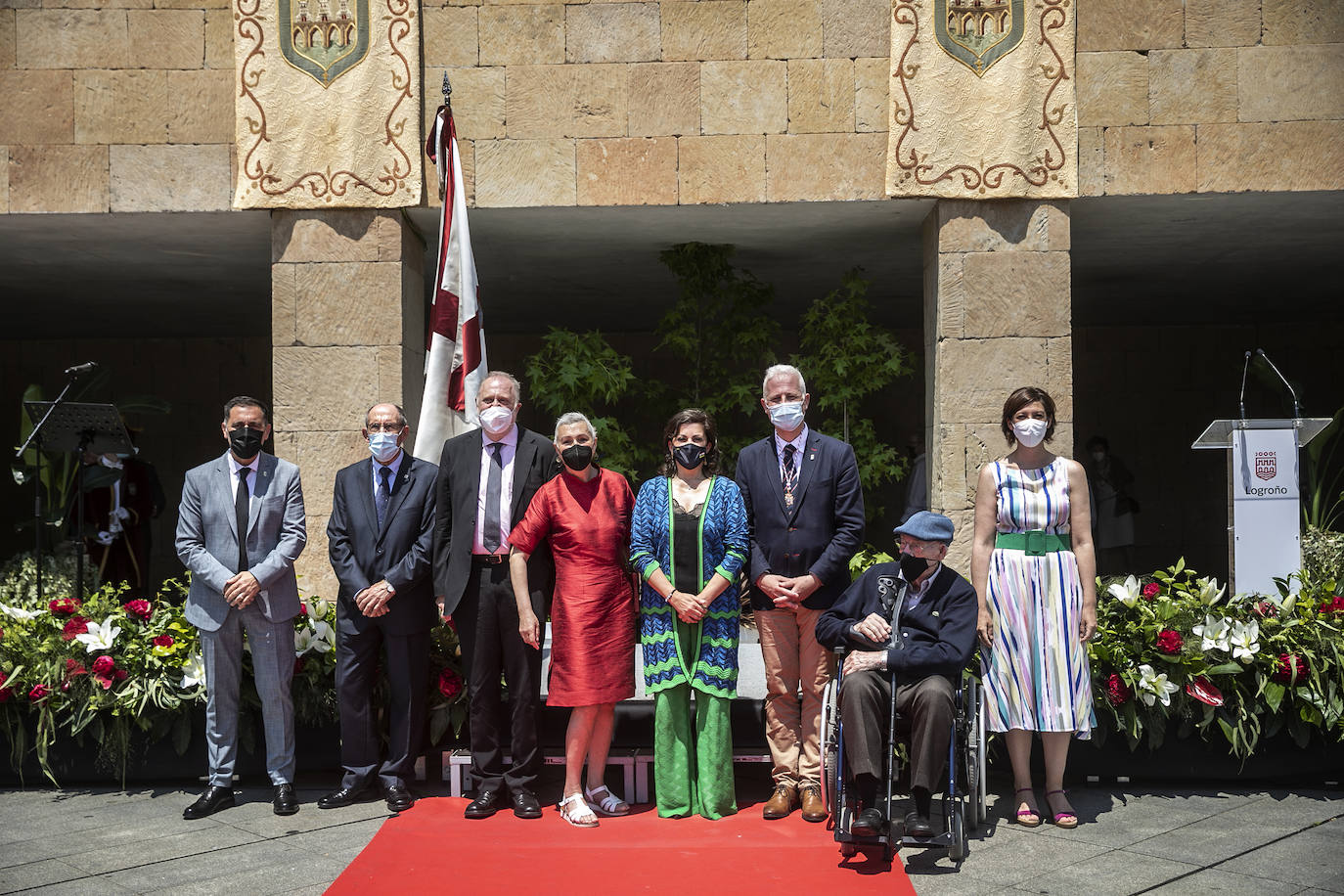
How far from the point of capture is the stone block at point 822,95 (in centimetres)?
590

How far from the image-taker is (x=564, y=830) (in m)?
4.33

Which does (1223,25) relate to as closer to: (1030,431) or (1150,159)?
(1150,159)

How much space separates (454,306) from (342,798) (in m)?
2.40

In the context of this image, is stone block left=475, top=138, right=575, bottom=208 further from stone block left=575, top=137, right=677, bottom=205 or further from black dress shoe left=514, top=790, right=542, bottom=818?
black dress shoe left=514, top=790, right=542, bottom=818

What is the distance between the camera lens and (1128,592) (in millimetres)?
4949

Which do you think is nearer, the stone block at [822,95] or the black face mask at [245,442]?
the black face mask at [245,442]

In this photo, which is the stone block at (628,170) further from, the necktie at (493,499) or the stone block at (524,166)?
the necktie at (493,499)

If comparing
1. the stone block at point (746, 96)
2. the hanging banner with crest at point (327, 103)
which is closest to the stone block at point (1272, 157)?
the stone block at point (746, 96)

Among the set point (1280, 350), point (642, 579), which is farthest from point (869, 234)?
point (1280, 350)

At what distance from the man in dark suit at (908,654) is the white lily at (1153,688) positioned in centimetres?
105

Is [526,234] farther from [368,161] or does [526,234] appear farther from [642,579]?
[642,579]

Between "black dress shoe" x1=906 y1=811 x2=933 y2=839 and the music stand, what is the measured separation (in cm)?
462

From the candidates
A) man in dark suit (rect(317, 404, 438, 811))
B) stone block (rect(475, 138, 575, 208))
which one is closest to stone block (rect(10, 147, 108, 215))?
stone block (rect(475, 138, 575, 208))

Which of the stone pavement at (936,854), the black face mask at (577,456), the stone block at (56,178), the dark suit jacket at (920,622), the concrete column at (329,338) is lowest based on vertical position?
the stone pavement at (936,854)
